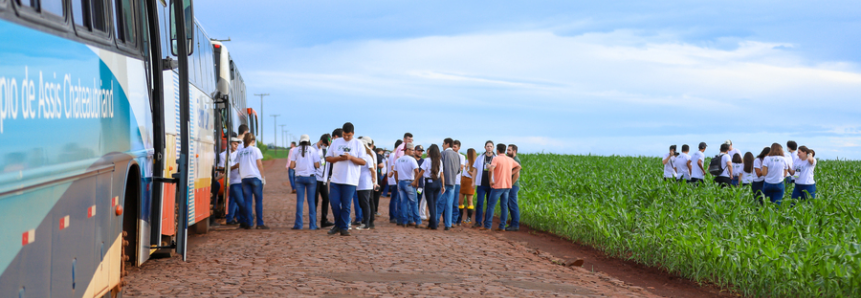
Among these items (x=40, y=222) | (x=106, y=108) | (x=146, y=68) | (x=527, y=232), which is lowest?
(x=527, y=232)

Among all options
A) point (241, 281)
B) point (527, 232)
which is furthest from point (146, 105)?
point (527, 232)

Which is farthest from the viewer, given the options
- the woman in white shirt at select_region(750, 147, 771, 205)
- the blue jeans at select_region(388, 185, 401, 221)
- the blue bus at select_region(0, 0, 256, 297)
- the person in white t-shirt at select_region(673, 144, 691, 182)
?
the person in white t-shirt at select_region(673, 144, 691, 182)

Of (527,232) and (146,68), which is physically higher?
(146,68)

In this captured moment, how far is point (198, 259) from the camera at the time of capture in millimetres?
9625

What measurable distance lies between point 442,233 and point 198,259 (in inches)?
208

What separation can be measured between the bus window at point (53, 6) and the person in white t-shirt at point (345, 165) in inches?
296

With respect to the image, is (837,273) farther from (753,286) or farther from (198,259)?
(198,259)

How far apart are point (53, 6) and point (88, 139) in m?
0.88

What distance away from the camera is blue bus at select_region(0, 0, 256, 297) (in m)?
3.63

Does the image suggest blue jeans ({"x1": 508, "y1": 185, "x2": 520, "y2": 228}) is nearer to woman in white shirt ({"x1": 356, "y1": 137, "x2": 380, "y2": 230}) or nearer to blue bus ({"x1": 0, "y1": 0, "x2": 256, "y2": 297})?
woman in white shirt ({"x1": 356, "y1": 137, "x2": 380, "y2": 230})

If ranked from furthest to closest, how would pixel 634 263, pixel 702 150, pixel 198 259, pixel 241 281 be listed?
pixel 702 150 → pixel 634 263 → pixel 198 259 → pixel 241 281

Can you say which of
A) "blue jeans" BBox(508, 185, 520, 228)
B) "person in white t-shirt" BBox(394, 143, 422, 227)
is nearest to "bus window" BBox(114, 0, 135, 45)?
"person in white t-shirt" BBox(394, 143, 422, 227)

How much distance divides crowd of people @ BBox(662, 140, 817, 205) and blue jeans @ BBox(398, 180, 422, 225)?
22.0 ft

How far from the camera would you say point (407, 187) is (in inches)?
574
